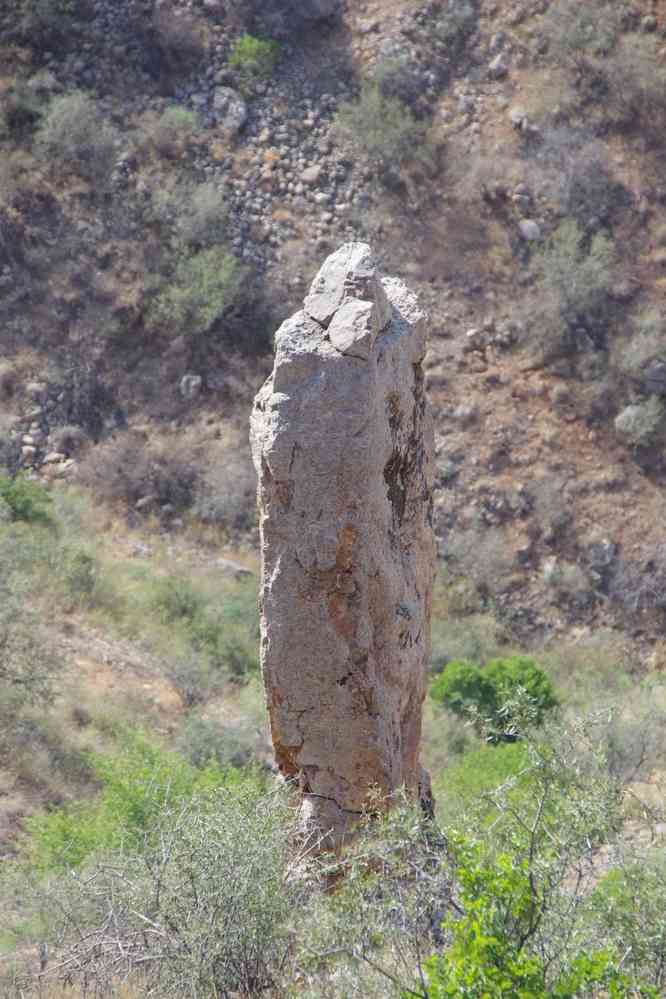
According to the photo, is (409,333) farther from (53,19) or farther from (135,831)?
(53,19)

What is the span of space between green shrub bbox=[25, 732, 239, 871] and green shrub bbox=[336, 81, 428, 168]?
11754mm

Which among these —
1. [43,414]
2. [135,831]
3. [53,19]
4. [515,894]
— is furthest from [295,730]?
[53,19]

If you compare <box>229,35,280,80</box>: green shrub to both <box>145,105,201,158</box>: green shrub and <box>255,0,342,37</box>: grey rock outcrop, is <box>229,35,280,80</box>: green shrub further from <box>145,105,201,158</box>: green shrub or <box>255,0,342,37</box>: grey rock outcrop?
<box>145,105,201,158</box>: green shrub

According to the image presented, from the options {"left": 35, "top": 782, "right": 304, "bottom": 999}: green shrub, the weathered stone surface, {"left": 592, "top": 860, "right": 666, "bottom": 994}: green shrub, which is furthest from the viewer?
the weathered stone surface

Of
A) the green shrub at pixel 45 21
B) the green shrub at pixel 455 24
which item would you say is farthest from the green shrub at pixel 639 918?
the green shrub at pixel 45 21

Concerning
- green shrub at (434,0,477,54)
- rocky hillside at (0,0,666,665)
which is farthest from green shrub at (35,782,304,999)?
green shrub at (434,0,477,54)

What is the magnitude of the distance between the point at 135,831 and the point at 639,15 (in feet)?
55.5

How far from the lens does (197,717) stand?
12.3 meters

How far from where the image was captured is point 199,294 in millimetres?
18016

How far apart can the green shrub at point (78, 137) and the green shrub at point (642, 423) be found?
8750 mm

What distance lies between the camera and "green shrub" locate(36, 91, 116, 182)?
62.6ft

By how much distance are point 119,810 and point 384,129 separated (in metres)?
13.4

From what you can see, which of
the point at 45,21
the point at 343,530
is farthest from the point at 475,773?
the point at 45,21

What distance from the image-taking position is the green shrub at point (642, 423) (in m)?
16.9
